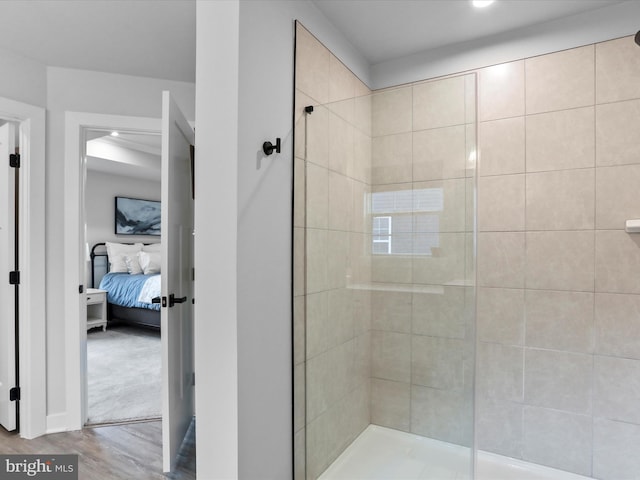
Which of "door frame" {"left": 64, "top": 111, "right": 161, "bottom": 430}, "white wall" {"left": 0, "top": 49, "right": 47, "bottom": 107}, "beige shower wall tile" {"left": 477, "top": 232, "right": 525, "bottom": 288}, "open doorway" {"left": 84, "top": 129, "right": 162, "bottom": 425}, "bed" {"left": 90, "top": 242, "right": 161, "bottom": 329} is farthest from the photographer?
"bed" {"left": 90, "top": 242, "right": 161, "bottom": 329}

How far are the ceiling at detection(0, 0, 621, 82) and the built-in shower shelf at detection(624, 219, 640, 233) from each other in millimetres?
1058

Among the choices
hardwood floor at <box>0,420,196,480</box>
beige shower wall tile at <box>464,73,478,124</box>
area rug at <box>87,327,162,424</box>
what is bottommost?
area rug at <box>87,327,162,424</box>

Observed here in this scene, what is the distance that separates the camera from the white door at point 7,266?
2418 millimetres

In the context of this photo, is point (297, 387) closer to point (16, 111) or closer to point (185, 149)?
point (185, 149)

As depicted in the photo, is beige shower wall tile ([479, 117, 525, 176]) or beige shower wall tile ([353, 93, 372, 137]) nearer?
beige shower wall tile ([353, 93, 372, 137])

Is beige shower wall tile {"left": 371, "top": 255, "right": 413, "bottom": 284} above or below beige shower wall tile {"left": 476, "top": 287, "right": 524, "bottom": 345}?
above

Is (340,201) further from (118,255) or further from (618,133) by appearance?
(118,255)

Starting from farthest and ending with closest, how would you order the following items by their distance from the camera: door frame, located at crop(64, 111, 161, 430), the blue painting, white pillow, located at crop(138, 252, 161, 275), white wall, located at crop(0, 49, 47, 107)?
the blue painting → white pillow, located at crop(138, 252, 161, 275) → door frame, located at crop(64, 111, 161, 430) → white wall, located at crop(0, 49, 47, 107)

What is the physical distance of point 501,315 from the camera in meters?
2.05

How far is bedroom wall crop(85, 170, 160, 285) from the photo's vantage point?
577 centimetres

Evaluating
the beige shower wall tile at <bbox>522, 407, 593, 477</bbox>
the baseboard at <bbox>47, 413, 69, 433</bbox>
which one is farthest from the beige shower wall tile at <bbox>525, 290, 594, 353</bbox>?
the baseboard at <bbox>47, 413, 69, 433</bbox>

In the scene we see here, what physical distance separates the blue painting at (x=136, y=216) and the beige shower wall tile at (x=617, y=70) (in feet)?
20.9

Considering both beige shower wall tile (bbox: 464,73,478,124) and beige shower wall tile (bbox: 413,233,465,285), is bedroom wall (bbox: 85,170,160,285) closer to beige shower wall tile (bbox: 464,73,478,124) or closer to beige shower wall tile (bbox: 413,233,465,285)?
beige shower wall tile (bbox: 413,233,465,285)

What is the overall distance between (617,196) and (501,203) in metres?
0.51
